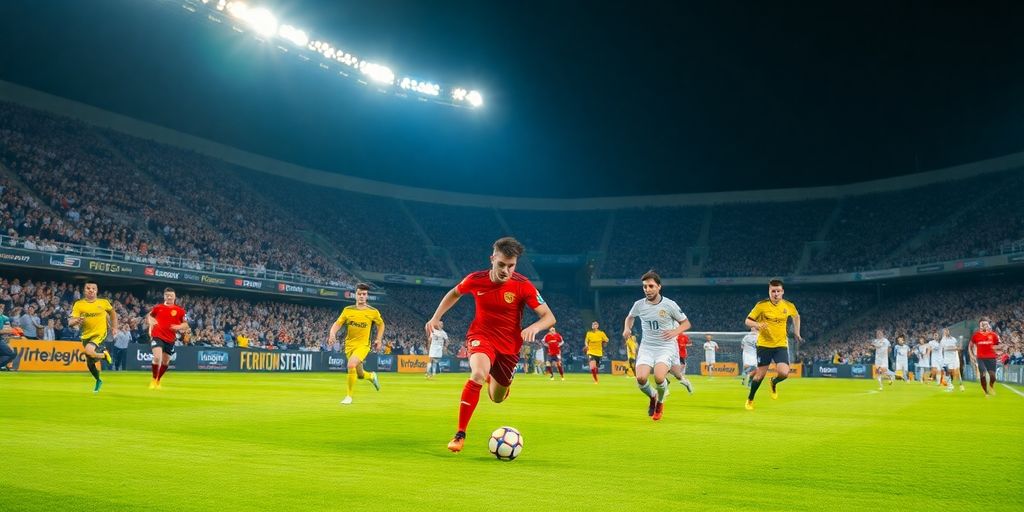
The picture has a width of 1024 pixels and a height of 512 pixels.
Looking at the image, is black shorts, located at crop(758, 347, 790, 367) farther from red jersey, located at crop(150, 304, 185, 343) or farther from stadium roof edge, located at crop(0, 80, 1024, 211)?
stadium roof edge, located at crop(0, 80, 1024, 211)

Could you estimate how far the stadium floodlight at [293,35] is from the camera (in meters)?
46.1

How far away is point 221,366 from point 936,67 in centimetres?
4389

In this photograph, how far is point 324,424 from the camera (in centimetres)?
1117

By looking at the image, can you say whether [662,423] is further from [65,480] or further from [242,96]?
[242,96]

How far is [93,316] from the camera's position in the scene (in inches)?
695

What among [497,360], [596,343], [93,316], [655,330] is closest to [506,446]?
[497,360]

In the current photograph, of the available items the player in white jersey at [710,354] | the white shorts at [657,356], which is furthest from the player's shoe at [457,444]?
the player in white jersey at [710,354]

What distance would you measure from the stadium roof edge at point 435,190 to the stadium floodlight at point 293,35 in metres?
14.6

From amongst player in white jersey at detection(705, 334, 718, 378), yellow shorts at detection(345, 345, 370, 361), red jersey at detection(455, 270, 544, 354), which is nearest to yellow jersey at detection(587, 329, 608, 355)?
player in white jersey at detection(705, 334, 718, 378)

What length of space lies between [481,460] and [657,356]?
7.04 meters

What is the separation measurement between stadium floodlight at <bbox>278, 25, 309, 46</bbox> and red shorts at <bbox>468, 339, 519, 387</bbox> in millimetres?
41796

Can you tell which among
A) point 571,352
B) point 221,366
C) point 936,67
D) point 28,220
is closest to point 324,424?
point 221,366

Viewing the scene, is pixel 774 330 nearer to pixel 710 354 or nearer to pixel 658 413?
pixel 658 413

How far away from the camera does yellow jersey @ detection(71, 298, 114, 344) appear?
689 inches
